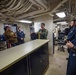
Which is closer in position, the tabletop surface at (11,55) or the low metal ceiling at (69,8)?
the tabletop surface at (11,55)

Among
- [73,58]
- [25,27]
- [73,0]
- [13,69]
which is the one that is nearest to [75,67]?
[73,58]

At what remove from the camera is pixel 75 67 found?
2.08 metres

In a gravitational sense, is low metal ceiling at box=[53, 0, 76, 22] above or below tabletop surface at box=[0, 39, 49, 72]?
above

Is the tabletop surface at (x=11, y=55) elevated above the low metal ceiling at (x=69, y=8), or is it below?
below

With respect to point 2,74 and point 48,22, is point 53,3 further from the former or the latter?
point 2,74

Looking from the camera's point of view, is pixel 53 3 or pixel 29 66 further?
pixel 53 3

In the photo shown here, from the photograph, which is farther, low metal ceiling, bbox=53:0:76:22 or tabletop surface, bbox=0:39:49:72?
low metal ceiling, bbox=53:0:76:22

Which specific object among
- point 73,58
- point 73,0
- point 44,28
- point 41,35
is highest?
point 73,0

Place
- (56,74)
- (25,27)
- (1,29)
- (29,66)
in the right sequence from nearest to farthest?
(29,66), (56,74), (1,29), (25,27)

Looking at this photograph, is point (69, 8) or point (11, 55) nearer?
point (11, 55)

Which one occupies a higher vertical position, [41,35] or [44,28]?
[44,28]

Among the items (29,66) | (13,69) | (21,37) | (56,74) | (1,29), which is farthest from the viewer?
(1,29)

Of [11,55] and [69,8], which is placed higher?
[69,8]

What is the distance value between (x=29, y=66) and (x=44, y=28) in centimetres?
295
